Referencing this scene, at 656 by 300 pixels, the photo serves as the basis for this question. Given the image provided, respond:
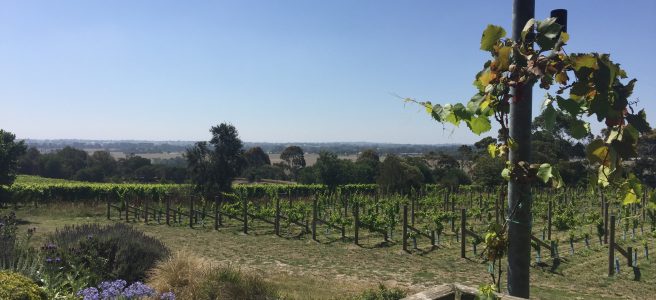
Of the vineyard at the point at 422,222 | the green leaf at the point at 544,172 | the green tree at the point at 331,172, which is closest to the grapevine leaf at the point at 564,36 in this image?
the green leaf at the point at 544,172

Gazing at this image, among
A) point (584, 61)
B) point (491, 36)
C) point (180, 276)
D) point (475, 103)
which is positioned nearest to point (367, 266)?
point (180, 276)

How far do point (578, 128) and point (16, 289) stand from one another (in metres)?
3.50

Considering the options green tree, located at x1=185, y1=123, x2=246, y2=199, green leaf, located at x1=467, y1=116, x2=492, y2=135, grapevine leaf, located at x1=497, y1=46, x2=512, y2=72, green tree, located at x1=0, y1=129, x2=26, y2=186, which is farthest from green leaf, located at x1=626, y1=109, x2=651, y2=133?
green tree, located at x1=185, y1=123, x2=246, y2=199

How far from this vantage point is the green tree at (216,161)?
31.0 metres

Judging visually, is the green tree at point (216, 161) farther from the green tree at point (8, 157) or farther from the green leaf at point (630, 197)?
the green leaf at point (630, 197)

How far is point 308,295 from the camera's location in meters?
7.30

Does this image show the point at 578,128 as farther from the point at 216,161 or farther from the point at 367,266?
the point at 216,161

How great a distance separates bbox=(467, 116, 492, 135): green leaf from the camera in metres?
2.20

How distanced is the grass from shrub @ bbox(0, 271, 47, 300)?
3.97m

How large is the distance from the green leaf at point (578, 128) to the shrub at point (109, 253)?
6209mm

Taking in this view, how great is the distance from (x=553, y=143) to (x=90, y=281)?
44.1 m

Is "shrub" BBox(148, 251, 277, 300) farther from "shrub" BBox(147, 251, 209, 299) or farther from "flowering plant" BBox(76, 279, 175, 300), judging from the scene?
"flowering plant" BBox(76, 279, 175, 300)

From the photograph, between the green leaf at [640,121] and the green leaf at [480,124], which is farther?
the green leaf at [480,124]

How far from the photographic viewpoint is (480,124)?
222 cm
